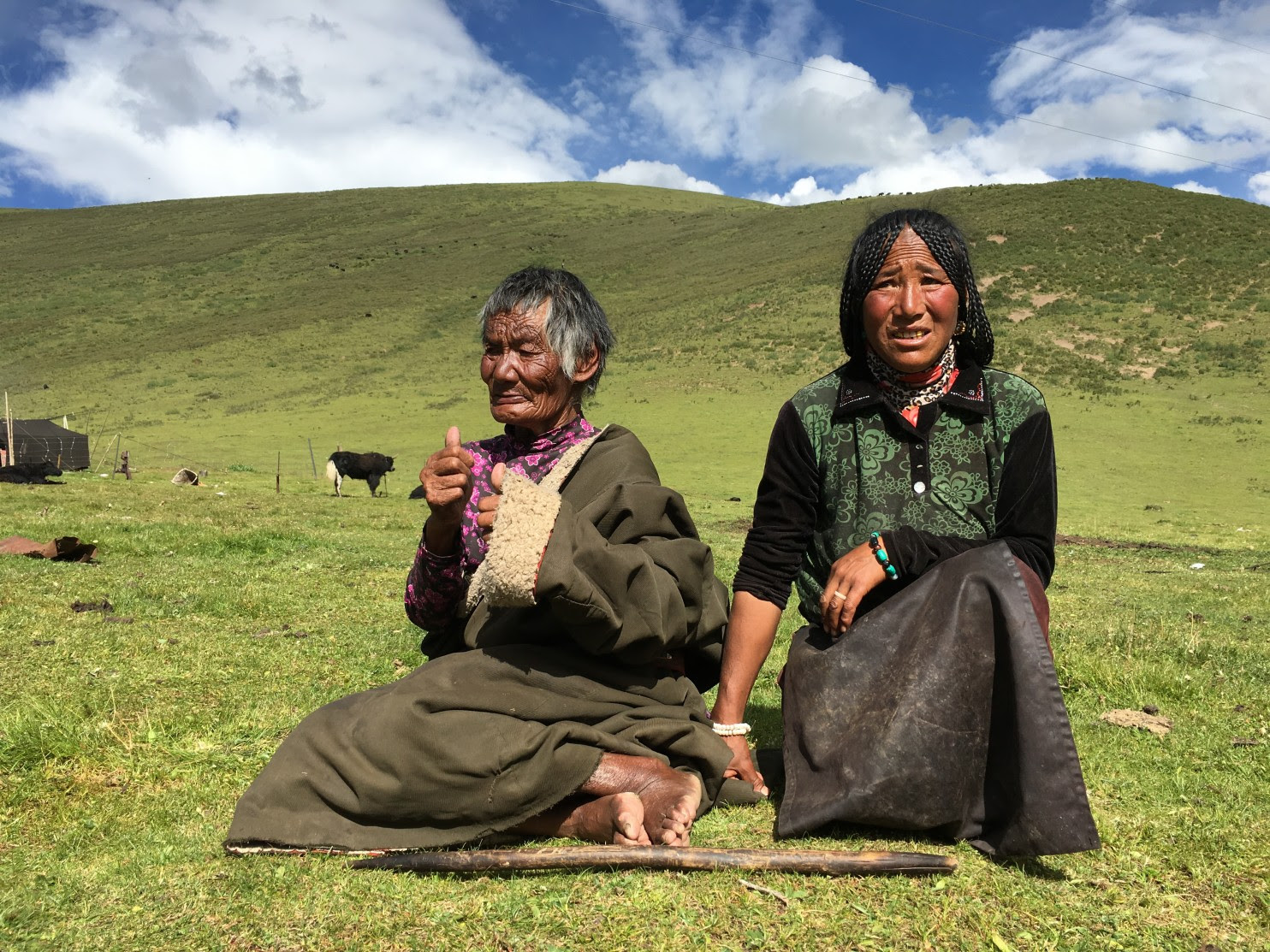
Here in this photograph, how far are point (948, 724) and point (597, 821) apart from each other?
1150 mm

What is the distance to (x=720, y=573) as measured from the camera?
9969mm

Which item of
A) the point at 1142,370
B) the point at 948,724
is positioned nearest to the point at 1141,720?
the point at 948,724

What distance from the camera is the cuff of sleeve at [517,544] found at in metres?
2.58

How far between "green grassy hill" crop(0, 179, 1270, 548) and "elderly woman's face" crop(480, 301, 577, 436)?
16.8 metres

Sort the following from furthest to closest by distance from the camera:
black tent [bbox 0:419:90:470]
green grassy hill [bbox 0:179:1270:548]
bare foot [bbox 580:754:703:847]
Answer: green grassy hill [bbox 0:179:1270:548]
black tent [bbox 0:419:90:470]
bare foot [bbox 580:754:703:847]

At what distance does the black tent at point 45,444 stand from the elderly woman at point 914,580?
28041 mm

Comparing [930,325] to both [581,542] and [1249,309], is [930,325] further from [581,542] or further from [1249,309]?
[1249,309]

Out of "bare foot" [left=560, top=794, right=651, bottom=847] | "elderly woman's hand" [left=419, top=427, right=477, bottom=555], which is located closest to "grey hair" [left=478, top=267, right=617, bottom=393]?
"elderly woman's hand" [left=419, top=427, right=477, bottom=555]

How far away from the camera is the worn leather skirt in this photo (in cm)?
269

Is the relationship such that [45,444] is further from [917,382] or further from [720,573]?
[917,382]

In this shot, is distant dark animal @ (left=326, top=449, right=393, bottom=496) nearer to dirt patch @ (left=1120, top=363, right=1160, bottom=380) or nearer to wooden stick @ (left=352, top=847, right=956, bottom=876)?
wooden stick @ (left=352, top=847, right=956, bottom=876)

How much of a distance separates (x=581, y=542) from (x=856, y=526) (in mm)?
1100

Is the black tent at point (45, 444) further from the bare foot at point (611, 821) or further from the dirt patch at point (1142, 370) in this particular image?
the dirt patch at point (1142, 370)

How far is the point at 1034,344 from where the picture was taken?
4197cm
